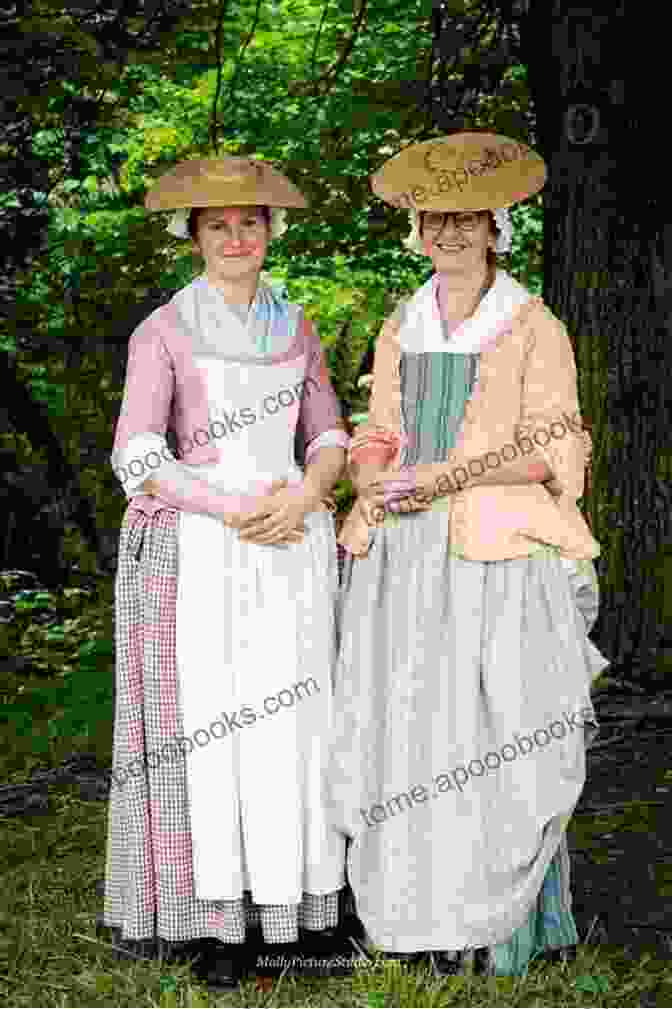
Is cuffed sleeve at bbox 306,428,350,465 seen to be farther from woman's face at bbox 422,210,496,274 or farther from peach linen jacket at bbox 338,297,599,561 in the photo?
woman's face at bbox 422,210,496,274

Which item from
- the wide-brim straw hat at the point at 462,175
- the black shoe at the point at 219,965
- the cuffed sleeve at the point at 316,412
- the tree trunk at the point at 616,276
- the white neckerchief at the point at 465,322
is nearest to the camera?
the wide-brim straw hat at the point at 462,175

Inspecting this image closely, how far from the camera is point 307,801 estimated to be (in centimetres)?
396

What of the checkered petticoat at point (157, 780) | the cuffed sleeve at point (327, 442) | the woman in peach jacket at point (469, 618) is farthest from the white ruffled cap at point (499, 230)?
the checkered petticoat at point (157, 780)

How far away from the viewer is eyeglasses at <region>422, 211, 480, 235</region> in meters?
3.83

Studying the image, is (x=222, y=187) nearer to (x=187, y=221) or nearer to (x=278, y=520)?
(x=187, y=221)

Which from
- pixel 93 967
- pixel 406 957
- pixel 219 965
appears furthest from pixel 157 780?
pixel 406 957

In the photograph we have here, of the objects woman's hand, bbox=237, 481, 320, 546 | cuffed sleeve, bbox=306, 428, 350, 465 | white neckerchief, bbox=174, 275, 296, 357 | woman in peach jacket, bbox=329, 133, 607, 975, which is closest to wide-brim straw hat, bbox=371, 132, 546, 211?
woman in peach jacket, bbox=329, 133, 607, 975

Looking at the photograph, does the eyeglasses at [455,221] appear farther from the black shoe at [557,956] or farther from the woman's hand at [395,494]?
the black shoe at [557,956]

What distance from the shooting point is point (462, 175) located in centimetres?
382

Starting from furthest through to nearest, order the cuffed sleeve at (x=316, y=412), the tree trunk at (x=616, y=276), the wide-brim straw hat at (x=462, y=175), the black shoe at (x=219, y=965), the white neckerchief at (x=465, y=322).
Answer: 1. the tree trunk at (x=616, y=276)
2. the cuffed sleeve at (x=316, y=412)
3. the black shoe at (x=219, y=965)
4. the white neckerchief at (x=465, y=322)
5. the wide-brim straw hat at (x=462, y=175)

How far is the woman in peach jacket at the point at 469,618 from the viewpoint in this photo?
381cm

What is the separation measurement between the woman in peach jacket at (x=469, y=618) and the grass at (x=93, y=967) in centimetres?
10

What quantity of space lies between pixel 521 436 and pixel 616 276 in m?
2.32

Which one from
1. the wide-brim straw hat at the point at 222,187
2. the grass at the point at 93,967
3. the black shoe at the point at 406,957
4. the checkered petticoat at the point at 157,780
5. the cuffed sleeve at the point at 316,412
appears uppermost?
the wide-brim straw hat at the point at 222,187
